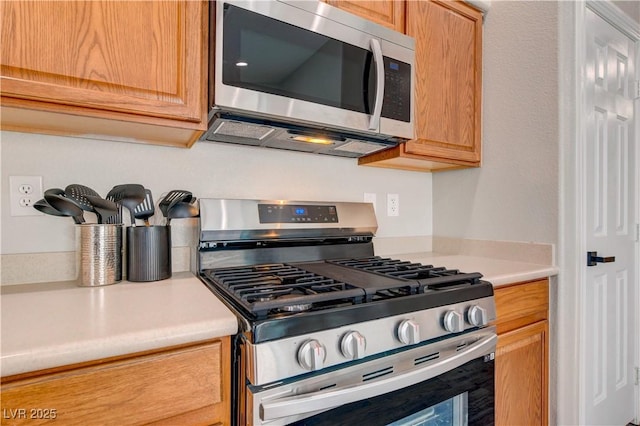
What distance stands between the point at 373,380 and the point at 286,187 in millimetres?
906

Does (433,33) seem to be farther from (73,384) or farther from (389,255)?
(73,384)

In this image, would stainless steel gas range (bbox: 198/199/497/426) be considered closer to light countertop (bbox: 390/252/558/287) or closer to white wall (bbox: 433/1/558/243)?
light countertop (bbox: 390/252/558/287)

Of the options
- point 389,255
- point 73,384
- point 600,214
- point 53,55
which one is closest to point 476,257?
point 389,255

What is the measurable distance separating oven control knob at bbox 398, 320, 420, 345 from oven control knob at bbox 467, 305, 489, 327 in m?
0.24

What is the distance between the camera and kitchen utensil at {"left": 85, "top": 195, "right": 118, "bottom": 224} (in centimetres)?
100

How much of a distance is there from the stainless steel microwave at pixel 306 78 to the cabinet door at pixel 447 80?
0.40 ft

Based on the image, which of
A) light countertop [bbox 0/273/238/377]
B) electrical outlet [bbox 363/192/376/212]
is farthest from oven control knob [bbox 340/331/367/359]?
electrical outlet [bbox 363/192/376/212]

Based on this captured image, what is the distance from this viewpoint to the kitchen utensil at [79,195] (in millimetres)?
988

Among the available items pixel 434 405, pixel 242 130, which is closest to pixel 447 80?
pixel 242 130

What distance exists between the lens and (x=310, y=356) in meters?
0.71

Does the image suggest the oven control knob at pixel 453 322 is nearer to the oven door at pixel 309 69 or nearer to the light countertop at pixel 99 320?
the light countertop at pixel 99 320

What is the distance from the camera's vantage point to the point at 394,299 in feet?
2.87

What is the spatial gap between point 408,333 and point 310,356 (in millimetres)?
285

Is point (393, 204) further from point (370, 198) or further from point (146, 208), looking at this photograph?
point (146, 208)
